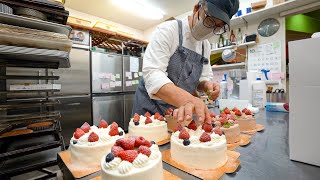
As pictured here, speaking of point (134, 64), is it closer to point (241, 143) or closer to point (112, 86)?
point (112, 86)

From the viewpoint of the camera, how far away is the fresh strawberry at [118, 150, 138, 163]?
66cm

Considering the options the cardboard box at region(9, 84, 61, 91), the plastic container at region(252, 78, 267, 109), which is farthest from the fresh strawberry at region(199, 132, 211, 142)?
the plastic container at region(252, 78, 267, 109)

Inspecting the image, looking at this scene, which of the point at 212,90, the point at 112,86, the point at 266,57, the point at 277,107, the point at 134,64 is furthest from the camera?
the point at 134,64

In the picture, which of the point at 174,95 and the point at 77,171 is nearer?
the point at 77,171

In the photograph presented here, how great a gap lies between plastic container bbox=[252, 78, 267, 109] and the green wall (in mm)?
2143

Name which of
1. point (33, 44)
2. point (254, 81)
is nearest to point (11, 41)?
point (33, 44)

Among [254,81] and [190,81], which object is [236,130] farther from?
[254,81]

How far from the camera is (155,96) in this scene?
1277 millimetres

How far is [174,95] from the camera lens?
1057 mm

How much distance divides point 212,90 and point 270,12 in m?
2.48

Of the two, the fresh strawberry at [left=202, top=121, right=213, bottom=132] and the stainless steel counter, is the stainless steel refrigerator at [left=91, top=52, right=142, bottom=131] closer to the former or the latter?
the stainless steel counter

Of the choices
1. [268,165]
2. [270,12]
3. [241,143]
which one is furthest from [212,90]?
[270,12]

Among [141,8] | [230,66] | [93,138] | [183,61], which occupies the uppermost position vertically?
[141,8]

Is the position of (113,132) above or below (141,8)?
below
